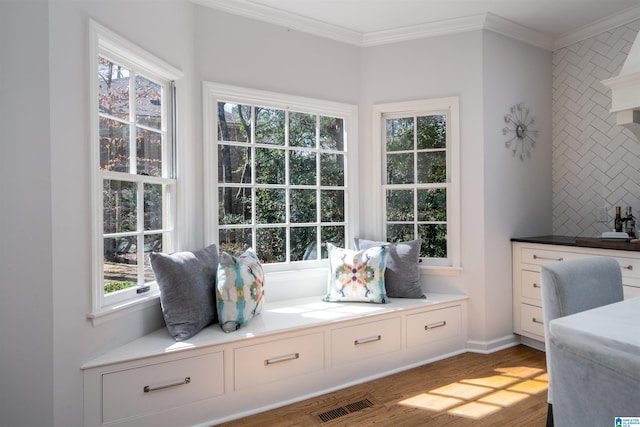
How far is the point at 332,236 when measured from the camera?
3604mm

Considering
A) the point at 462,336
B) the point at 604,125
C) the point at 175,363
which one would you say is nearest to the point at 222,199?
the point at 175,363

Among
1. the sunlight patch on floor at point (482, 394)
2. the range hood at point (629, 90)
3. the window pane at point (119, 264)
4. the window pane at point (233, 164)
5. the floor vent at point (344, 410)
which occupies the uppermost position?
the range hood at point (629, 90)


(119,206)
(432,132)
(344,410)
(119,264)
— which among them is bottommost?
(344,410)

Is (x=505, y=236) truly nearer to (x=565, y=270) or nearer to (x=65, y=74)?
(x=565, y=270)

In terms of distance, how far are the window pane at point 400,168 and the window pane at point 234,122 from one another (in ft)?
4.45

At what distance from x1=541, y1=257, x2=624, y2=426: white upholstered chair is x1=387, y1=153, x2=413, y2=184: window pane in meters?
2.16

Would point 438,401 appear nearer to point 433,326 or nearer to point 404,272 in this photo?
point 433,326

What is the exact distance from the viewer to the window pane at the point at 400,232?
3.64m

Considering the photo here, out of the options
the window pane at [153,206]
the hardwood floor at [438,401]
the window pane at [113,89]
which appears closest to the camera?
the window pane at [113,89]

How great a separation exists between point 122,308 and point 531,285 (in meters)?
3.14

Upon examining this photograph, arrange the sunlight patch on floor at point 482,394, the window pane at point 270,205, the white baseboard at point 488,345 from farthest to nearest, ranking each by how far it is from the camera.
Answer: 1. the white baseboard at point 488,345
2. the window pane at point 270,205
3. the sunlight patch on floor at point 482,394

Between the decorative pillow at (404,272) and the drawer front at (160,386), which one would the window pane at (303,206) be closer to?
the decorative pillow at (404,272)

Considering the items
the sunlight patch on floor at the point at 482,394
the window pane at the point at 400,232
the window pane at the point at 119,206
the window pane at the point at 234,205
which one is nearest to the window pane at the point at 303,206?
the window pane at the point at 234,205

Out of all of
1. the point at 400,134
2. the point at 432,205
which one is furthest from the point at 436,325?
the point at 400,134
